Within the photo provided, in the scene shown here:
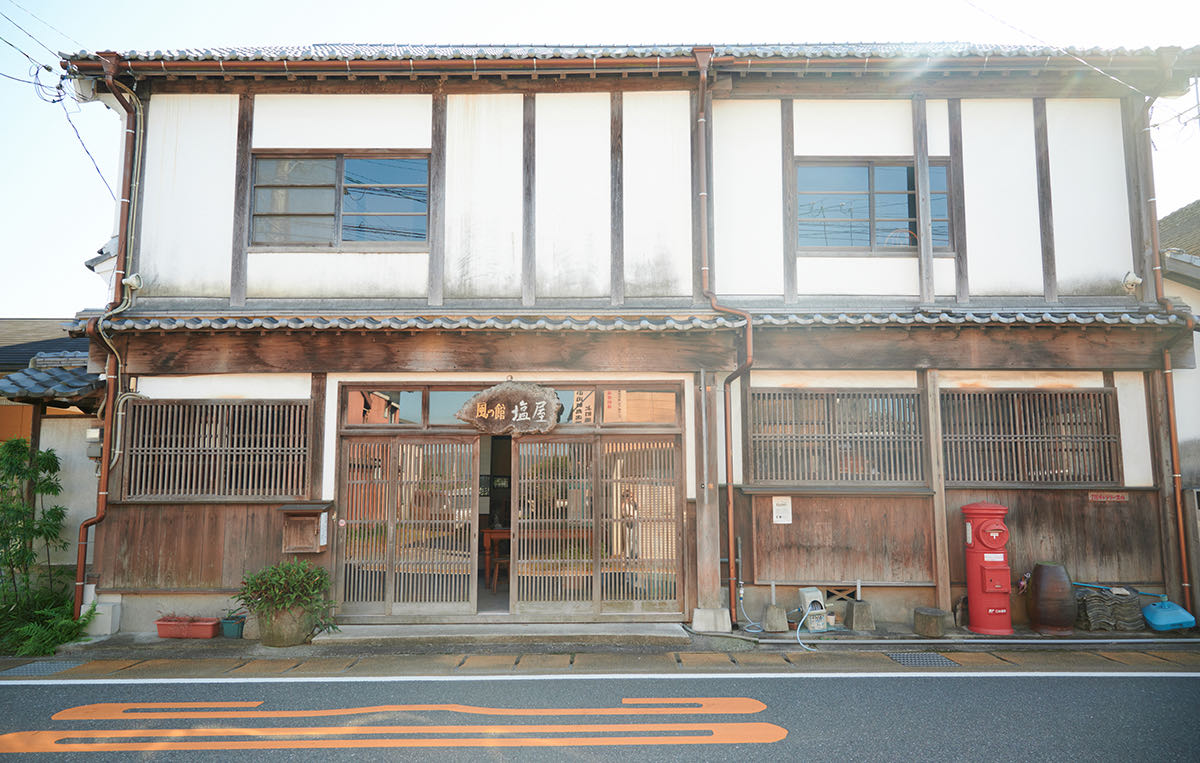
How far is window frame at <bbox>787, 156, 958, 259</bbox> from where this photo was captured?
1019cm

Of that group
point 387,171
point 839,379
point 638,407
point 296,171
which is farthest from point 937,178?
point 296,171

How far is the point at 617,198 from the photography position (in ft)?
32.9

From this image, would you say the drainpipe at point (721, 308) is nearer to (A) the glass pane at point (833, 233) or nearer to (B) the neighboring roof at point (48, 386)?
(A) the glass pane at point (833, 233)

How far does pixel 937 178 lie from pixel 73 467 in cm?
1384

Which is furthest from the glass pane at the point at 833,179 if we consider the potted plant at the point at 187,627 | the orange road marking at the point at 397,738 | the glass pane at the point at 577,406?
the potted plant at the point at 187,627

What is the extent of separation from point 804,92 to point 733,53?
1254 mm

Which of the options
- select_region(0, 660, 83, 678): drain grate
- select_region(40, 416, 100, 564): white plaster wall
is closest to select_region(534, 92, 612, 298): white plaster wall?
select_region(0, 660, 83, 678): drain grate

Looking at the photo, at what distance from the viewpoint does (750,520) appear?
9570 mm

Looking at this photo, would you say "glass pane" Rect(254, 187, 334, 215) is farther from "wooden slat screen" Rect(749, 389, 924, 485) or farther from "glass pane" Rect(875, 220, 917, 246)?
"glass pane" Rect(875, 220, 917, 246)

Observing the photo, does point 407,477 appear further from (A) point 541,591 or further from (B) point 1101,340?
(B) point 1101,340

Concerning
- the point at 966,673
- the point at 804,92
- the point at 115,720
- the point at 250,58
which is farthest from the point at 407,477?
the point at 804,92

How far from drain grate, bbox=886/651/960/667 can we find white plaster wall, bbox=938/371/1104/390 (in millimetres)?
3601

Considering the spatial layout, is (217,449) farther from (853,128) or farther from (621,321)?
(853,128)

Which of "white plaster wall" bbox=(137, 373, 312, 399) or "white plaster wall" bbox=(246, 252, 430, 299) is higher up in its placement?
"white plaster wall" bbox=(246, 252, 430, 299)
